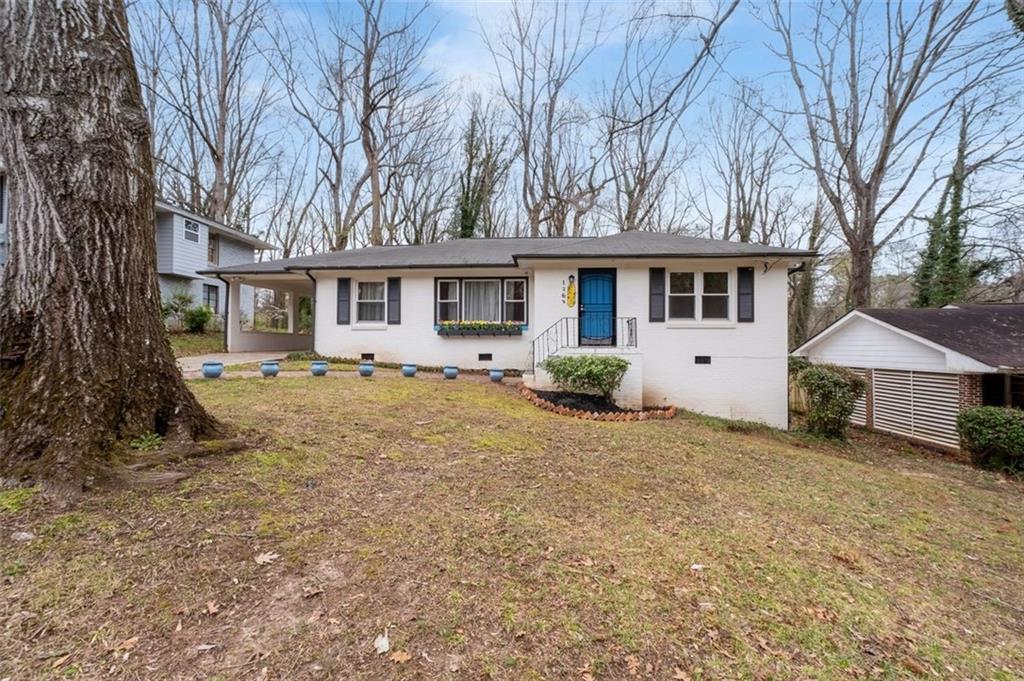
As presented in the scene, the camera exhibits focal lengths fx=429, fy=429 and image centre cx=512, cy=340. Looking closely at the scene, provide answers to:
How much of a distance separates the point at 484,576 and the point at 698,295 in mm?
8993

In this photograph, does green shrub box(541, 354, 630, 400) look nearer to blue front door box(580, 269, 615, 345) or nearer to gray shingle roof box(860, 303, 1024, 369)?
blue front door box(580, 269, 615, 345)

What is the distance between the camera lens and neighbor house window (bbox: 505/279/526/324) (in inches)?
464

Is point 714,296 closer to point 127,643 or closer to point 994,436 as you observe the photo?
point 994,436

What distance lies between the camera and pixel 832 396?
888cm

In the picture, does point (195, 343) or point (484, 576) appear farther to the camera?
point (195, 343)

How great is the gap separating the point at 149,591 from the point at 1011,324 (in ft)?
52.7

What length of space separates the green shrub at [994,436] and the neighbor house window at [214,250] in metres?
25.8

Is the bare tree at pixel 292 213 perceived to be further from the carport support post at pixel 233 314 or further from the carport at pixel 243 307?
the carport support post at pixel 233 314

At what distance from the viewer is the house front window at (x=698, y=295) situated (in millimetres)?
9922

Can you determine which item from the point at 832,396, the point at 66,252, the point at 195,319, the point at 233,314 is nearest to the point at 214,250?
the point at 195,319

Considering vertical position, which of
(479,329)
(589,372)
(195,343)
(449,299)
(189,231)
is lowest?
(589,372)

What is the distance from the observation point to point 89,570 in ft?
7.24

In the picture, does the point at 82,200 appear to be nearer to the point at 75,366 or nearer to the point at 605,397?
the point at 75,366

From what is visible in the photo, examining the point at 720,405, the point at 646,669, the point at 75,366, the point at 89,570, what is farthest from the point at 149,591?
the point at 720,405
